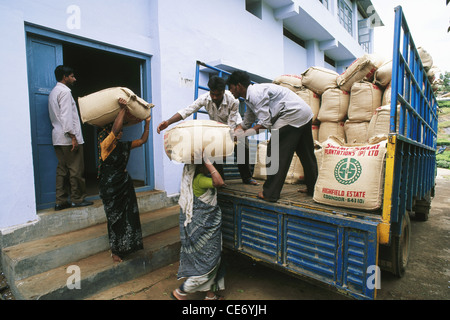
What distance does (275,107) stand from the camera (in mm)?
2490

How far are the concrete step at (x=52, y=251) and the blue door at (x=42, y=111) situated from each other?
0.57m

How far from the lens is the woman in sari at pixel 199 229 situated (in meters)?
2.12

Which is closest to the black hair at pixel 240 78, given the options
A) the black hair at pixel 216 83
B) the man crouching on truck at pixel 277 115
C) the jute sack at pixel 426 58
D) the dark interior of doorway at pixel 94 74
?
the man crouching on truck at pixel 277 115

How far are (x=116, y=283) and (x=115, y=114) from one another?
1655 mm

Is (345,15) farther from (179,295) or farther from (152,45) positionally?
(179,295)

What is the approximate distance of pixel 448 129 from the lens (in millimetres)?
24922

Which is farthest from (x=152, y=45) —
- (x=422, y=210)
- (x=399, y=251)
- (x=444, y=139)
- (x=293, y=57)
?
(x=444, y=139)

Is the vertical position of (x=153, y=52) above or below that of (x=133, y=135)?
above

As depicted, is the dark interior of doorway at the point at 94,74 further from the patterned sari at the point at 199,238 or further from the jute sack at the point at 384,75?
the jute sack at the point at 384,75

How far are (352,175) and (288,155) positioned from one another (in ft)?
2.04

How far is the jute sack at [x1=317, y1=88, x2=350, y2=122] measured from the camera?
333 cm

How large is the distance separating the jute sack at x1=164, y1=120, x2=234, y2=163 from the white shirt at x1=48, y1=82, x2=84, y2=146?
1.56 m
